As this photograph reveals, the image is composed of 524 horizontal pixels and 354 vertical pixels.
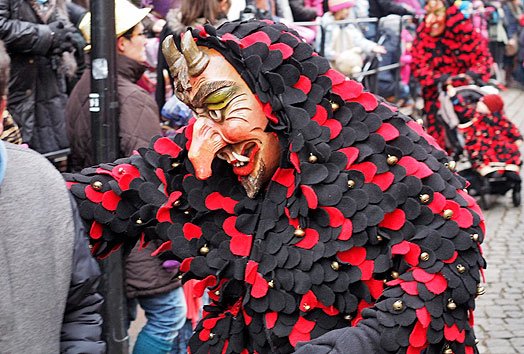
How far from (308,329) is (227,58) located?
861 mm

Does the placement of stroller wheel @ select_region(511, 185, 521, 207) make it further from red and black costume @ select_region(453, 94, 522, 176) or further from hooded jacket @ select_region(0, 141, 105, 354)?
hooded jacket @ select_region(0, 141, 105, 354)

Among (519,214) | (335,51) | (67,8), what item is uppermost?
(67,8)

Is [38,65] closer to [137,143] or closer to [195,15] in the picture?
[195,15]

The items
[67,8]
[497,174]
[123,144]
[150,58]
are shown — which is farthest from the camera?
[497,174]

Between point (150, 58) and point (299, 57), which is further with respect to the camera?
point (150, 58)

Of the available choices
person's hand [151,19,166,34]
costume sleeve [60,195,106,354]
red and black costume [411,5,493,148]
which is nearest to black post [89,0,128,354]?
costume sleeve [60,195,106,354]

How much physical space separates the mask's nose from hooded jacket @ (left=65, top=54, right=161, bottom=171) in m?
→ 1.38

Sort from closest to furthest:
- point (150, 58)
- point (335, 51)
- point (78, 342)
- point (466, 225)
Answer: point (78, 342) < point (466, 225) < point (150, 58) < point (335, 51)

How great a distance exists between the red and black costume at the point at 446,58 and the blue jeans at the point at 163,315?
4.80 m

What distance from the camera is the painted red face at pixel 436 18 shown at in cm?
822

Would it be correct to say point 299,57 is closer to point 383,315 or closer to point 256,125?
point 256,125

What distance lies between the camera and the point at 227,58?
2424 mm

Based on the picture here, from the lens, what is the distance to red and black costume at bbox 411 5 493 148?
813cm

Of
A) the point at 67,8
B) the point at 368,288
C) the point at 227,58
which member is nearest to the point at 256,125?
the point at 227,58
